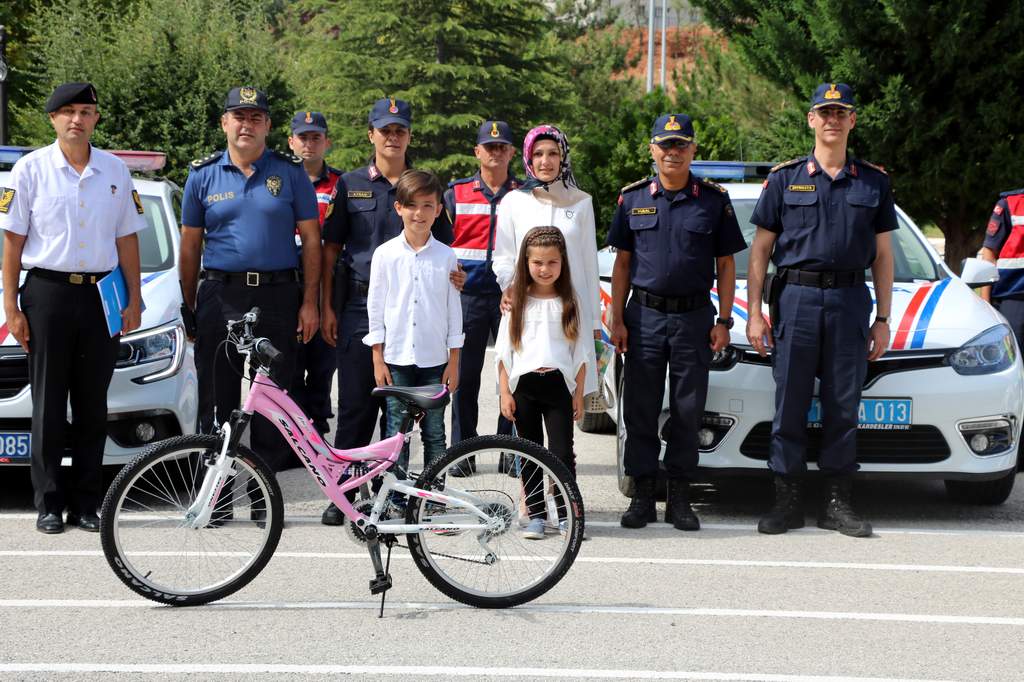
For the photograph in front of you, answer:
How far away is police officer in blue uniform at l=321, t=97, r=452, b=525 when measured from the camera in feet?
21.4

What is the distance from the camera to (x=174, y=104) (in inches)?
881

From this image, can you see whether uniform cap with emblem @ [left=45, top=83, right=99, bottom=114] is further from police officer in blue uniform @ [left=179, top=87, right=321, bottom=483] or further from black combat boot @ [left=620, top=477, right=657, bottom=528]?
black combat boot @ [left=620, top=477, right=657, bottom=528]

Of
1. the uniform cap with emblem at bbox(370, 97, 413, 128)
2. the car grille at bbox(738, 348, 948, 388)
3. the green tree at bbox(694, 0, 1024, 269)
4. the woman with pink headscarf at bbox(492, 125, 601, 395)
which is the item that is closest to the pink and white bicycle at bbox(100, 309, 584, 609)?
the woman with pink headscarf at bbox(492, 125, 601, 395)

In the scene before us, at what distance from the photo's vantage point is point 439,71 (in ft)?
102

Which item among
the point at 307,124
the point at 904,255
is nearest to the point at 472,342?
the point at 307,124

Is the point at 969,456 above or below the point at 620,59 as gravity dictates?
below

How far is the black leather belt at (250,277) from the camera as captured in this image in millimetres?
6242

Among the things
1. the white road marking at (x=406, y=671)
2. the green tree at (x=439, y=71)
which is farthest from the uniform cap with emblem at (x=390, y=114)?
the green tree at (x=439, y=71)

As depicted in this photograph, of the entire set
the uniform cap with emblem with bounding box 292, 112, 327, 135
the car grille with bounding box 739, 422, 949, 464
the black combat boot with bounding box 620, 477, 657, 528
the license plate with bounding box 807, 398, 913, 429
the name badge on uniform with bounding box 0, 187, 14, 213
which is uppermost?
the uniform cap with emblem with bounding box 292, 112, 327, 135

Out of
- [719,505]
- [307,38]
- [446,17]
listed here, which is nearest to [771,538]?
[719,505]

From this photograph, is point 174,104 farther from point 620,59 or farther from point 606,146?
point 620,59

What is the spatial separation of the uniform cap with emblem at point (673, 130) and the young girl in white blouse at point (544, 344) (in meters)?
0.80

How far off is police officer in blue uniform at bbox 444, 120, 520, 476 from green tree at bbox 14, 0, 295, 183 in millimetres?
15316

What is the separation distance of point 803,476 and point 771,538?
36cm
